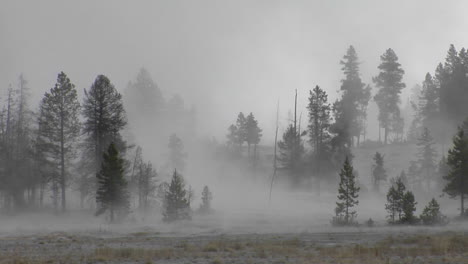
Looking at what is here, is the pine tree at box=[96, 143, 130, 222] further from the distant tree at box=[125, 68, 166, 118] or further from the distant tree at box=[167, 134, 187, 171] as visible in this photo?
the distant tree at box=[125, 68, 166, 118]

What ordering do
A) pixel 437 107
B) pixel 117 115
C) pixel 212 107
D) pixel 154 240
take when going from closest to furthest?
1. pixel 154 240
2. pixel 117 115
3. pixel 437 107
4. pixel 212 107

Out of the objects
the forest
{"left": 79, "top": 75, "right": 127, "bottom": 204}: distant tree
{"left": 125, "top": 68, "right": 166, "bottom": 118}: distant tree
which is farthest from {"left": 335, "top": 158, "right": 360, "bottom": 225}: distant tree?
{"left": 125, "top": 68, "right": 166, "bottom": 118}: distant tree

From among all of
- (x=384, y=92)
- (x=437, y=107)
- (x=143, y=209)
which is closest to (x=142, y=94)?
(x=143, y=209)

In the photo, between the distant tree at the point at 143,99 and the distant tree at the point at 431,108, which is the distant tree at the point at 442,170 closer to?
the distant tree at the point at 431,108

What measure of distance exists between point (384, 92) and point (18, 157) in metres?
58.0

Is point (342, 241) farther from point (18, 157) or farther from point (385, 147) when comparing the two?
point (385, 147)

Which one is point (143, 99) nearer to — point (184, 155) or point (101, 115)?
point (184, 155)

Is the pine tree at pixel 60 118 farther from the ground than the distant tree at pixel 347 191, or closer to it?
farther from the ground

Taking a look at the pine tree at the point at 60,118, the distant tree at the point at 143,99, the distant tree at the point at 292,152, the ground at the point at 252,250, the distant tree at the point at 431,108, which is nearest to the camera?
the ground at the point at 252,250

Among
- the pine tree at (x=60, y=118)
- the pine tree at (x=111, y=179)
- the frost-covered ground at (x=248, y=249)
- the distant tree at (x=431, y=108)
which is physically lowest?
the frost-covered ground at (x=248, y=249)

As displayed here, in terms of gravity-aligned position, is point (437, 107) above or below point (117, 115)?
above

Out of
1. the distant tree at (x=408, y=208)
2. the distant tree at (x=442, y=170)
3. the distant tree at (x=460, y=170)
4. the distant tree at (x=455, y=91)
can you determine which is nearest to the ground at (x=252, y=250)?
the distant tree at (x=408, y=208)

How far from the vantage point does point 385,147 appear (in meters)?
66.0

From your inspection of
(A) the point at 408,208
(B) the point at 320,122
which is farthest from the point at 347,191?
(B) the point at 320,122
